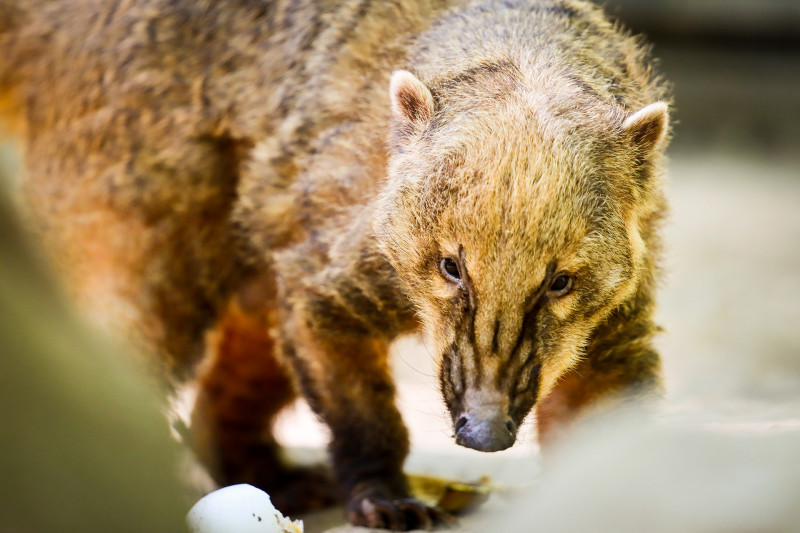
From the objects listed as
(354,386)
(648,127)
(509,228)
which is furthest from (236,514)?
(648,127)

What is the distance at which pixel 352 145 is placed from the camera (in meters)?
4.39

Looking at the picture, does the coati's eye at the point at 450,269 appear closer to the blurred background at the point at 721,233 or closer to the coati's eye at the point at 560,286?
the coati's eye at the point at 560,286

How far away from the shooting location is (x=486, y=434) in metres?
3.14

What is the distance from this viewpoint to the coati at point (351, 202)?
3340 millimetres

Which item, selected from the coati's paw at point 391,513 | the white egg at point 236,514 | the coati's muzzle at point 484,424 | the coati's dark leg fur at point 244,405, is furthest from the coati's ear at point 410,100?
the coati's dark leg fur at point 244,405

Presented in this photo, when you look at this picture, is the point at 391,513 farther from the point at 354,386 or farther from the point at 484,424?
the point at 484,424

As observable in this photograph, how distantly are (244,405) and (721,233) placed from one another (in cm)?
614

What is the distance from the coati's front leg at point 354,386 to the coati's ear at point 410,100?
768 mm

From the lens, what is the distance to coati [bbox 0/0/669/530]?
334 cm

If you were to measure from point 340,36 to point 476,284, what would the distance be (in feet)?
6.61

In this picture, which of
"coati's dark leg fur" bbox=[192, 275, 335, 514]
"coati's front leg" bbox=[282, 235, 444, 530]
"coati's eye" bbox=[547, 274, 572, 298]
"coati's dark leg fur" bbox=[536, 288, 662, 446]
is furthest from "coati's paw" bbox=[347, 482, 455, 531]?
"coati's eye" bbox=[547, 274, 572, 298]

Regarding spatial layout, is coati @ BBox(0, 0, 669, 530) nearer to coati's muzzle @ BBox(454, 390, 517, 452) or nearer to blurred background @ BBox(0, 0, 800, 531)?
coati's muzzle @ BBox(454, 390, 517, 452)

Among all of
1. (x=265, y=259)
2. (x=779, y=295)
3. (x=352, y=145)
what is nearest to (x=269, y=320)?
(x=265, y=259)

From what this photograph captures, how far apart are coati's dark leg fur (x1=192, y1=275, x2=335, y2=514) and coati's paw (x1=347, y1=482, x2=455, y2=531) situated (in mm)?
1288
